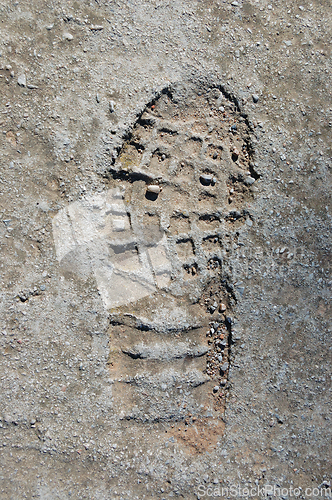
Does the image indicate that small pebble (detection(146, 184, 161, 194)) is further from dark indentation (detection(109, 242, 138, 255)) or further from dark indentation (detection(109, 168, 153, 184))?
dark indentation (detection(109, 242, 138, 255))

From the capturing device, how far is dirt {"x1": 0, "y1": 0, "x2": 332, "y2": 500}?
2564 millimetres

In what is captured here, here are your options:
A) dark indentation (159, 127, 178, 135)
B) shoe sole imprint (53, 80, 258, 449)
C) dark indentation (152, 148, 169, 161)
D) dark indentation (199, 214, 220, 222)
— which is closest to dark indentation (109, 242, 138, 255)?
shoe sole imprint (53, 80, 258, 449)

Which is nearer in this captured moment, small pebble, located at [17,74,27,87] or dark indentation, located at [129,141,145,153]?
small pebble, located at [17,74,27,87]

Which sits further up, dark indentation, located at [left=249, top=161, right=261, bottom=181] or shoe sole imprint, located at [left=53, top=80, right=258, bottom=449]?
dark indentation, located at [left=249, top=161, right=261, bottom=181]

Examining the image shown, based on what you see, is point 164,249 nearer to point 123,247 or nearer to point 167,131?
→ point 123,247

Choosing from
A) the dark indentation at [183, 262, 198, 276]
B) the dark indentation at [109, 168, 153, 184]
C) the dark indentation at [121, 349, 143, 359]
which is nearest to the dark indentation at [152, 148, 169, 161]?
the dark indentation at [109, 168, 153, 184]

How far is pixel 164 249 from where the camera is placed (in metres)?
2.70

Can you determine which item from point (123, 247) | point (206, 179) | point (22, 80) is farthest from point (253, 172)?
point (22, 80)

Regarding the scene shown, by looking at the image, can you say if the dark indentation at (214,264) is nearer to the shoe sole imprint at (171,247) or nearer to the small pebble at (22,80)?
the shoe sole imprint at (171,247)

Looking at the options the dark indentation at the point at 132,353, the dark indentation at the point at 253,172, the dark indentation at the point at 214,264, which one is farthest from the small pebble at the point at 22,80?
the dark indentation at the point at 132,353

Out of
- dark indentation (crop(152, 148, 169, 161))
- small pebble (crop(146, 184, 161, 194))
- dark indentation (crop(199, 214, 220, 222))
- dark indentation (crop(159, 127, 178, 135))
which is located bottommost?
dark indentation (crop(199, 214, 220, 222))

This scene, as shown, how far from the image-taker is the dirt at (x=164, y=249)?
101 inches

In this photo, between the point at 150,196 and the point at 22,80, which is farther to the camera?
the point at 150,196

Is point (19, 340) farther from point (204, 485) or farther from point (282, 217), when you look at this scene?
point (282, 217)
